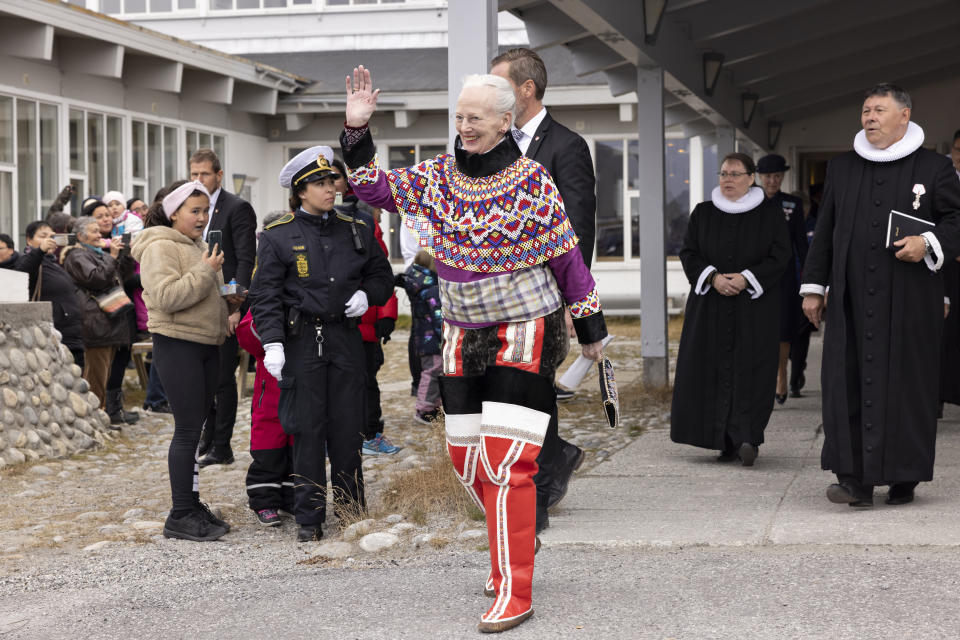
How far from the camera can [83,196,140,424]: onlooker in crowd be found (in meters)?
10.4

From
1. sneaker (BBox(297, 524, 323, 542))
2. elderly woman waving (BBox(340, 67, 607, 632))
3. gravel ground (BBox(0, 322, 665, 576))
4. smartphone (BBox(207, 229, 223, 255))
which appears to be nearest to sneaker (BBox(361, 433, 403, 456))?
gravel ground (BBox(0, 322, 665, 576))

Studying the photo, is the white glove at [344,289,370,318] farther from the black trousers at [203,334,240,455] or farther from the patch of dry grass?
the black trousers at [203,334,240,455]

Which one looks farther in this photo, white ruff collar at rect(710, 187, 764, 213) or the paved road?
white ruff collar at rect(710, 187, 764, 213)

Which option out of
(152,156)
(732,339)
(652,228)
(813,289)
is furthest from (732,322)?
(152,156)

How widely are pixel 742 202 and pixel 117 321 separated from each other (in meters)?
5.30

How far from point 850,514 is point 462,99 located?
2798mm

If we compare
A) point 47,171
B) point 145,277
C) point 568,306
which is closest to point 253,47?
point 47,171

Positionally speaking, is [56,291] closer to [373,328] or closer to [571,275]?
[373,328]

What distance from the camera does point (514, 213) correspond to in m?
4.38

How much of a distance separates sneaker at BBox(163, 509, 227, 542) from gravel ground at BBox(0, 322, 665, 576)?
0.19 feet

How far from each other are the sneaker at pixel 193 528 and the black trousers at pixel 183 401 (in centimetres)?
6

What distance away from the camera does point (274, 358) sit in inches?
222

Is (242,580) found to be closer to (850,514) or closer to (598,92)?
(850,514)

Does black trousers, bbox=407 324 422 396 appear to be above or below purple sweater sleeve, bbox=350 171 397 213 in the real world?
below
